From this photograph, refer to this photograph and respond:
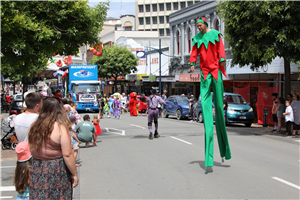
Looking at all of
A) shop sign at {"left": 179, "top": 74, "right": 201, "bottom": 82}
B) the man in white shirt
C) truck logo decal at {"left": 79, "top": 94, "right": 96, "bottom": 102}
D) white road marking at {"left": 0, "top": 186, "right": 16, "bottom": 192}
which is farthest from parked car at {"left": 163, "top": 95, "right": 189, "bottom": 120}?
the man in white shirt

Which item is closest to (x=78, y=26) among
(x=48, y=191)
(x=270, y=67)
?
(x=48, y=191)

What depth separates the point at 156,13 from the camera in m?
77.3

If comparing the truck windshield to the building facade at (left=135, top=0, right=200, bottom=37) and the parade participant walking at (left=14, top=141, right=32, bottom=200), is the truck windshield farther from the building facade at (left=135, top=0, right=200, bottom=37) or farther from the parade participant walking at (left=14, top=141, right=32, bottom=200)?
the building facade at (left=135, top=0, right=200, bottom=37)

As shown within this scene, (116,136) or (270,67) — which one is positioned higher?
(270,67)

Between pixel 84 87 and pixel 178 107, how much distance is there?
10051 millimetres

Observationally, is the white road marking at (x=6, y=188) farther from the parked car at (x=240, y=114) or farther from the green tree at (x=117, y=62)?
the green tree at (x=117, y=62)

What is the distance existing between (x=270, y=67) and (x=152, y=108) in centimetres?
1093

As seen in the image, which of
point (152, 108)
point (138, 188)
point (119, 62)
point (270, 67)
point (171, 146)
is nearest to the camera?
point (138, 188)

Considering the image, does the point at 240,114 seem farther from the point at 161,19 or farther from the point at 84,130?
the point at 161,19

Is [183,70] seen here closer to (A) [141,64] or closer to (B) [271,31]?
(A) [141,64]

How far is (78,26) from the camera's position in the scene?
13.1m

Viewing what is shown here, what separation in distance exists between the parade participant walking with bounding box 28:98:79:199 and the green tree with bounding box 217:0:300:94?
11688mm

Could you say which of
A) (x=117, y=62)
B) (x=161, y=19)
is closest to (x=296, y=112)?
(x=117, y=62)

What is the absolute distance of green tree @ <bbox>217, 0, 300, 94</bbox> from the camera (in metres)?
13.7
